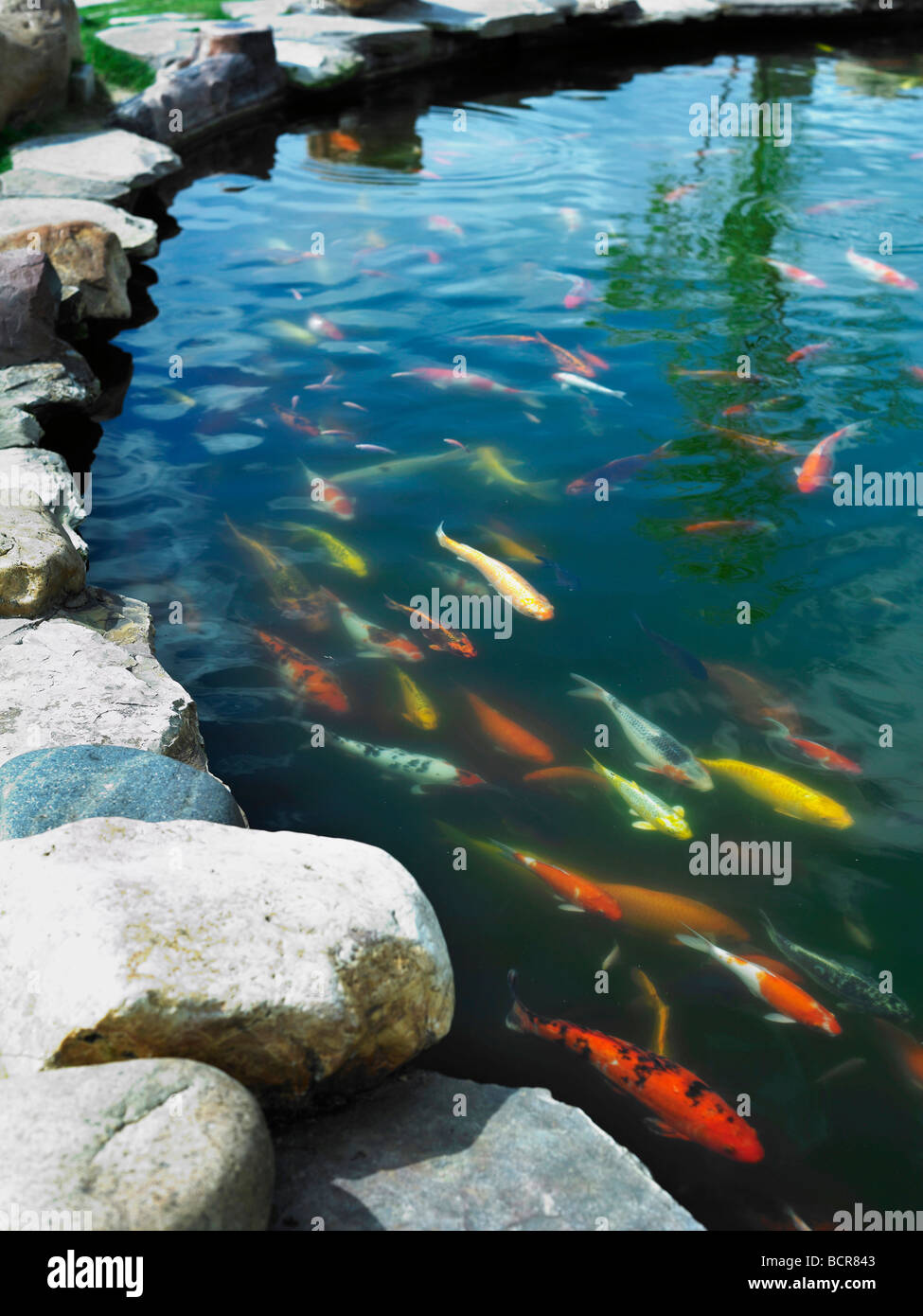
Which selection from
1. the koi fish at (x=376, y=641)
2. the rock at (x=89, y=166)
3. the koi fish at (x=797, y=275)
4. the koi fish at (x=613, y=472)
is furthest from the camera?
the rock at (x=89, y=166)

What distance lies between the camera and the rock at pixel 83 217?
8570 millimetres

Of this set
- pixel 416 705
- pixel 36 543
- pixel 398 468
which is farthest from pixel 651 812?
pixel 398 468

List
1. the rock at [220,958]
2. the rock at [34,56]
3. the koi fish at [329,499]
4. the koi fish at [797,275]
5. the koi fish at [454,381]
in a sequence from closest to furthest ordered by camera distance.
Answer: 1. the rock at [220,958]
2. the koi fish at [329,499]
3. the koi fish at [454,381]
4. the koi fish at [797,275]
5. the rock at [34,56]

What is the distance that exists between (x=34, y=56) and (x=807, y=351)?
26.9 feet

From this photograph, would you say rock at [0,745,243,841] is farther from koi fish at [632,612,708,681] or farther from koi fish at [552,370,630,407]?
koi fish at [552,370,630,407]

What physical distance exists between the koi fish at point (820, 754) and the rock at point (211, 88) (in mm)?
10358

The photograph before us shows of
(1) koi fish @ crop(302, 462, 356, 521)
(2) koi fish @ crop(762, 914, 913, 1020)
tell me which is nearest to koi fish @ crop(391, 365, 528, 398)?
(1) koi fish @ crop(302, 462, 356, 521)

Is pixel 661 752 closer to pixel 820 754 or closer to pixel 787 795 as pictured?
pixel 787 795

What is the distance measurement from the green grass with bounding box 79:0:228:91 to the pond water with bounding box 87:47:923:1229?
182cm

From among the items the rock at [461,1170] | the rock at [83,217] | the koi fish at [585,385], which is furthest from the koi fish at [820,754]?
the rock at [83,217]

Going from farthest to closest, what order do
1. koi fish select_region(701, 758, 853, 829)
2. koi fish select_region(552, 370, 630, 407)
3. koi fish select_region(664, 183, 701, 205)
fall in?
koi fish select_region(664, 183, 701, 205)
koi fish select_region(552, 370, 630, 407)
koi fish select_region(701, 758, 853, 829)

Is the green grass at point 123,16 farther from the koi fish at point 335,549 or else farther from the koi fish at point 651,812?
the koi fish at point 651,812

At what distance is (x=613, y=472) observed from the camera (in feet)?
21.8

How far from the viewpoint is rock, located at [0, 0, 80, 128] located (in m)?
10.2
